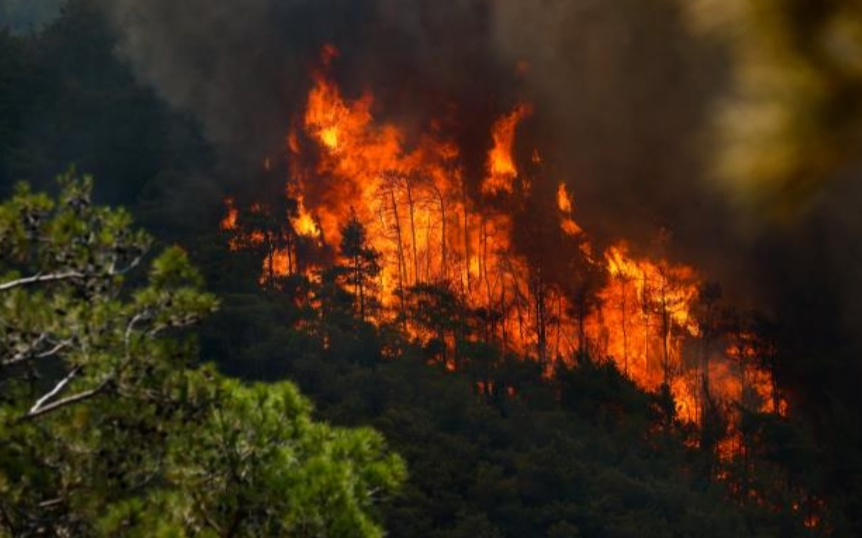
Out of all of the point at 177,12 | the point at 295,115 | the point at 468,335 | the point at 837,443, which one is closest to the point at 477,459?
the point at 468,335

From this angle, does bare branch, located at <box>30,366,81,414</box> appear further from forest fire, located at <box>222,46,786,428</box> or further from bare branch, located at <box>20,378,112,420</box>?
forest fire, located at <box>222,46,786,428</box>

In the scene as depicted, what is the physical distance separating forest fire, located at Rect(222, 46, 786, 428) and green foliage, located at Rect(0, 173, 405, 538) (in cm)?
3371

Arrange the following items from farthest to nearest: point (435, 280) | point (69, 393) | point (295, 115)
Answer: point (295, 115)
point (435, 280)
point (69, 393)

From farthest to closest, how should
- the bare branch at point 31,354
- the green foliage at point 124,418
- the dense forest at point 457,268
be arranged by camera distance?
the dense forest at point 457,268
the green foliage at point 124,418
the bare branch at point 31,354

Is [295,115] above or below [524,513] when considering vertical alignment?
above

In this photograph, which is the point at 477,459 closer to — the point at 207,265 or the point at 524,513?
the point at 524,513

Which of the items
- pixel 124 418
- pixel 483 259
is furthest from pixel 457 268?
pixel 124 418

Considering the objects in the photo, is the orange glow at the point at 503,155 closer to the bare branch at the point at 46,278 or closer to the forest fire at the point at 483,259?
the forest fire at the point at 483,259

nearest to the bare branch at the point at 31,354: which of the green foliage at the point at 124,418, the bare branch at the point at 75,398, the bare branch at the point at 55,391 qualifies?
the green foliage at the point at 124,418

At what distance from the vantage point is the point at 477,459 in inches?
1378

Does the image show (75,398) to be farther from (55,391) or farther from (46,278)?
(46,278)

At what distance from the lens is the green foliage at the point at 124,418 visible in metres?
9.17

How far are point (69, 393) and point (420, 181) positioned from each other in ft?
137

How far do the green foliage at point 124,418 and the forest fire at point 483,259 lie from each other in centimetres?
3371
